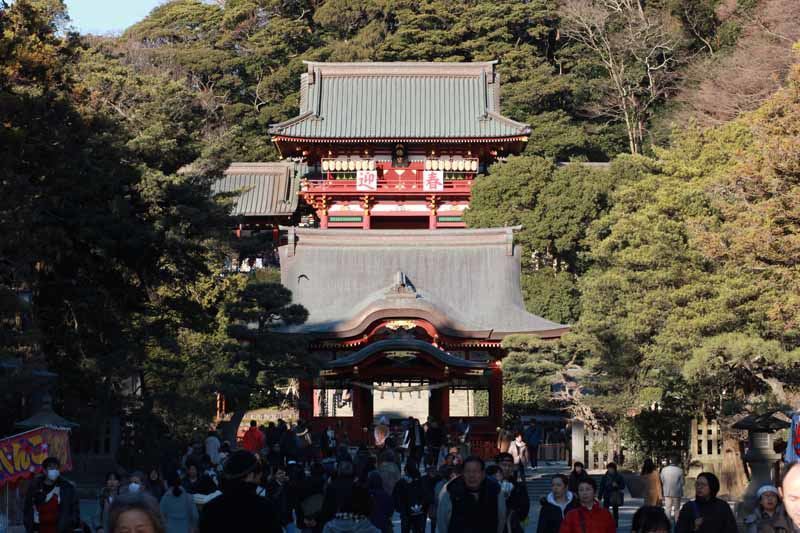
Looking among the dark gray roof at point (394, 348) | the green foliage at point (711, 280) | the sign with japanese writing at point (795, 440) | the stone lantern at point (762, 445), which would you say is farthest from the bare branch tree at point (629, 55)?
the sign with japanese writing at point (795, 440)

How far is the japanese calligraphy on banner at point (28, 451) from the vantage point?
1381 centimetres

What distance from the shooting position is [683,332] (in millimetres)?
22406

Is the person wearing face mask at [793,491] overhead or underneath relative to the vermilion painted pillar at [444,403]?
underneath

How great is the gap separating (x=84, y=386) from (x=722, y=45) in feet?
117

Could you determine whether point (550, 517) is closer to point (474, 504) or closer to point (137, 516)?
point (474, 504)

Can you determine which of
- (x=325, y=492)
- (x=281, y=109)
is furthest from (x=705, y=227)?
(x=281, y=109)

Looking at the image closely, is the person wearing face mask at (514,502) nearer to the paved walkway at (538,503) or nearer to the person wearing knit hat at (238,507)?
the paved walkway at (538,503)

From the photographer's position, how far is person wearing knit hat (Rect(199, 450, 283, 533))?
6.43m

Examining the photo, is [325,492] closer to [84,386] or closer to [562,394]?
[84,386]

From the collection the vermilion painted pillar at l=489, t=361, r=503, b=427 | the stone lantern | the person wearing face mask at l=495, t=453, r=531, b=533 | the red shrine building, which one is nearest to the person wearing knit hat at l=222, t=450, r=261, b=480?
the person wearing face mask at l=495, t=453, r=531, b=533

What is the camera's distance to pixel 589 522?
833 centimetres

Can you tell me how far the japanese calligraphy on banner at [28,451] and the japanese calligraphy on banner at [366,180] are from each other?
2934 cm

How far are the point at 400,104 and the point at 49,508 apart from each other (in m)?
35.4

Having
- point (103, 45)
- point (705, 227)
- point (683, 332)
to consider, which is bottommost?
point (683, 332)
